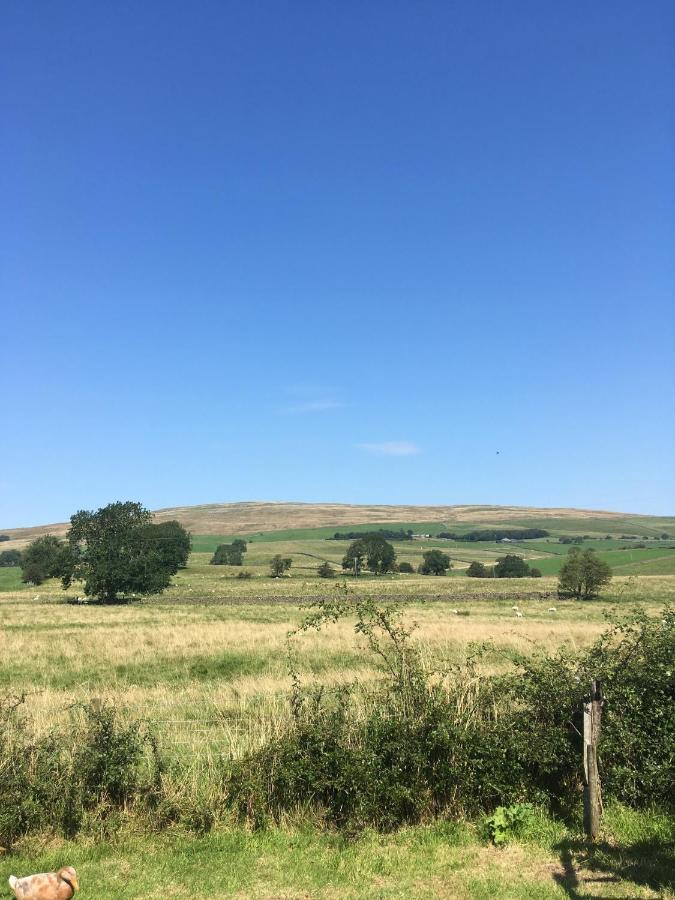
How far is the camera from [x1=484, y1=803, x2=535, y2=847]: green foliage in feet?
27.0

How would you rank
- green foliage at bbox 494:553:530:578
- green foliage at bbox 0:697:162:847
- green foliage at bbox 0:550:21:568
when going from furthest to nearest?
green foliage at bbox 0:550:21:568
green foliage at bbox 494:553:530:578
green foliage at bbox 0:697:162:847

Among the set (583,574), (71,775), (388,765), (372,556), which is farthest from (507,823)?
(372,556)

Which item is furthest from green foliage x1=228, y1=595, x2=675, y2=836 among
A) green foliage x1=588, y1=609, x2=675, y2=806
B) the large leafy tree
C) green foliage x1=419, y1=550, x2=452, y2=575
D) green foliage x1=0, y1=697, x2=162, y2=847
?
green foliage x1=419, y1=550, x2=452, y2=575

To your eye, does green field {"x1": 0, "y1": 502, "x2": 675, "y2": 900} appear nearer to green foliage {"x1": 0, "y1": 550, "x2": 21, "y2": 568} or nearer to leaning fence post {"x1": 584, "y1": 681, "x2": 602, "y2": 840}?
leaning fence post {"x1": 584, "y1": 681, "x2": 602, "y2": 840}

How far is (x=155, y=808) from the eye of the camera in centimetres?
884

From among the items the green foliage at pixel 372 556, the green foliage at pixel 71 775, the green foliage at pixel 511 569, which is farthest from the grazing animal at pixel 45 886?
the green foliage at pixel 511 569

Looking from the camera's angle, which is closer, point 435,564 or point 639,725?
point 639,725

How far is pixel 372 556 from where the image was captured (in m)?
108

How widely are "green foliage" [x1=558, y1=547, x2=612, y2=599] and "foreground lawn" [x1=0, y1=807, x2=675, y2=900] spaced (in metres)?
59.9

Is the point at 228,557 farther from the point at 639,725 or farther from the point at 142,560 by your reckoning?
the point at 639,725

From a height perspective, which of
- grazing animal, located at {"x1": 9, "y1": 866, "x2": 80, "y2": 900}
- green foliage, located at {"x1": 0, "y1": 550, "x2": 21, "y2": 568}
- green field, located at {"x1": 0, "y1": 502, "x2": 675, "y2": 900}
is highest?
grazing animal, located at {"x1": 9, "y1": 866, "x2": 80, "y2": 900}

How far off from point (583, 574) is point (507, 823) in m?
60.7

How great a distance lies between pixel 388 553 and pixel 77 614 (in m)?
66.0

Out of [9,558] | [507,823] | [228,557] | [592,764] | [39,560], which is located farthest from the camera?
[9,558]
